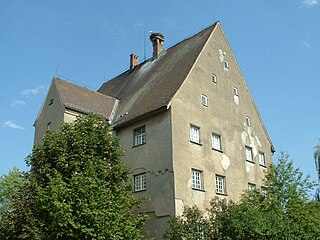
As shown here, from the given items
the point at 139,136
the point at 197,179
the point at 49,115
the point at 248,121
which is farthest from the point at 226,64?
the point at 49,115

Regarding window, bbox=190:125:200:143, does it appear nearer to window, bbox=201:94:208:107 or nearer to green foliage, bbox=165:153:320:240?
window, bbox=201:94:208:107

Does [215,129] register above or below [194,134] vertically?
above

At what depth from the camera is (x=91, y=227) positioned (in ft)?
57.7

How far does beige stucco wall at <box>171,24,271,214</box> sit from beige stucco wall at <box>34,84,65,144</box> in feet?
25.7

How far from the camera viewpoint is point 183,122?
2428 centimetres

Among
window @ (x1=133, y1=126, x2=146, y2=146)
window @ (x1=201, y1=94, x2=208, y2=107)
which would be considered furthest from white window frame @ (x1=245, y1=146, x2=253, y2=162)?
window @ (x1=133, y1=126, x2=146, y2=146)

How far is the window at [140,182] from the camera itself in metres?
24.0

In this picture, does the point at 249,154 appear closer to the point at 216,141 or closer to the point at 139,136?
the point at 216,141

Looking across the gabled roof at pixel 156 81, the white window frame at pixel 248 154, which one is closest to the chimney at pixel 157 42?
the gabled roof at pixel 156 81

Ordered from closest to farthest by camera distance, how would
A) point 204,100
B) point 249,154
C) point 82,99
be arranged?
point 204,100 → point 82,99 → point 249,154

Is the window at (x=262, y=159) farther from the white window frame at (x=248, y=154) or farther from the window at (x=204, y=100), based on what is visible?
the window at (x=204, y=100)

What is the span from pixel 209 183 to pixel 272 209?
12.7 feet

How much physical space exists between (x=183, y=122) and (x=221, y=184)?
479cm

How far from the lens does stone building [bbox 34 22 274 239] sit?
23097 millimetres
